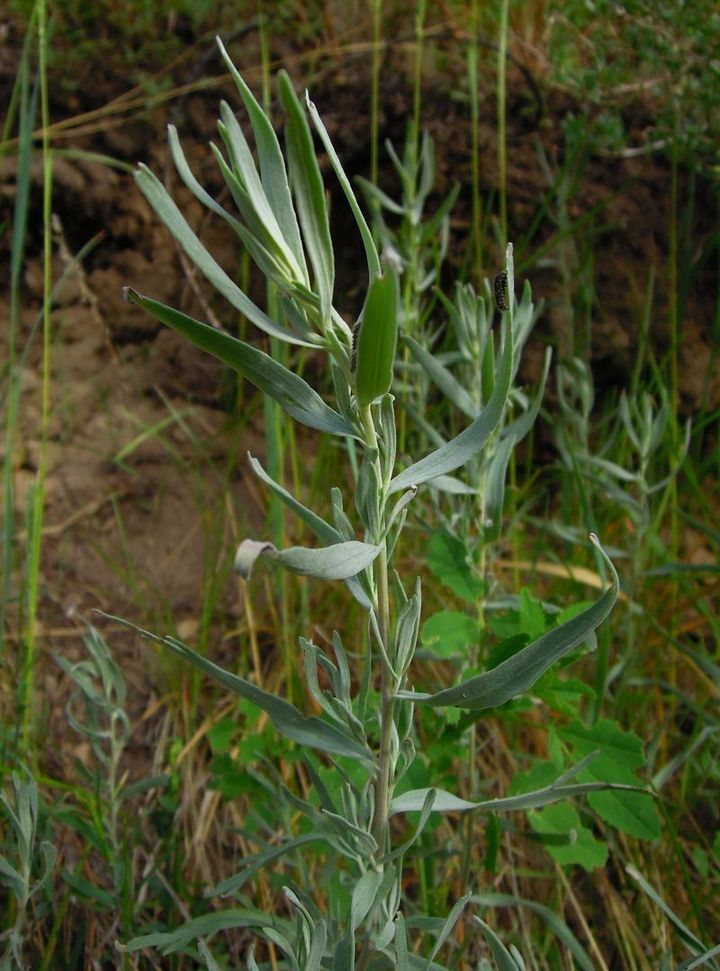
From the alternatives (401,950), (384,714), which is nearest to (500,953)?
(401,950)

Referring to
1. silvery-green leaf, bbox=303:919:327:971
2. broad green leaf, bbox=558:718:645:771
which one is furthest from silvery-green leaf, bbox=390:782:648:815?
broad green leaf, bbox=558:718:645:771

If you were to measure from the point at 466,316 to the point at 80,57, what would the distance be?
152cm

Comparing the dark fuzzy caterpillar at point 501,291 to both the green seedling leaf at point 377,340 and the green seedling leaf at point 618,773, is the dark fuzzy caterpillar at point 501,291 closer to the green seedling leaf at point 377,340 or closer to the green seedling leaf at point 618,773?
the green seedling leaf at point 377,340

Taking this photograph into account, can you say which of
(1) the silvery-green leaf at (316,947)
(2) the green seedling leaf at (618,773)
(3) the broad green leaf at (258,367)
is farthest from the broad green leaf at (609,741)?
(3) the broad green leaf at (258,367)

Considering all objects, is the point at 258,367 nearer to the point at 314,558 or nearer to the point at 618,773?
the point at 314,558

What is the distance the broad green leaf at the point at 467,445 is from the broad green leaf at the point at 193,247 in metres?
0.12

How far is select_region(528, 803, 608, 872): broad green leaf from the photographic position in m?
0.97

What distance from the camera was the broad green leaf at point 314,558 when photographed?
487mm

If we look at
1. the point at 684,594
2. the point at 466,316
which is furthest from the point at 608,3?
the point at 684,594

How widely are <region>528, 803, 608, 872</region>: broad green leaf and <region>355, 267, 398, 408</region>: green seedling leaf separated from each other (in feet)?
1.94

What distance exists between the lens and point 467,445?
66cm

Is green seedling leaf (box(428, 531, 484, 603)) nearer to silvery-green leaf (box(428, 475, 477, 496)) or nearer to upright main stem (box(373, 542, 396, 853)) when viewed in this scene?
silvery-green leaf (box(428, 475, 477, 496))

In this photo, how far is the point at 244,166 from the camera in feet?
2.06

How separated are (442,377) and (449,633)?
0.30m
